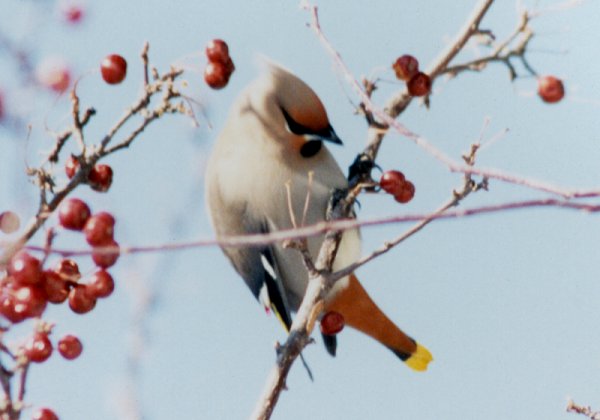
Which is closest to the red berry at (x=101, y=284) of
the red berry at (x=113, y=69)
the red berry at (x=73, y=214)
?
the red berry at (x=73, y=214)

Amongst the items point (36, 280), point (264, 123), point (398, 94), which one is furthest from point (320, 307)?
point (264, 123)

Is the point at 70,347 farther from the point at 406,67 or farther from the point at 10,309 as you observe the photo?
the point at 406,67

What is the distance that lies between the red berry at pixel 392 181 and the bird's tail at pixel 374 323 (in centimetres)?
78

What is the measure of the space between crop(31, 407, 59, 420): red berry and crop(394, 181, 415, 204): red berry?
1129 mm

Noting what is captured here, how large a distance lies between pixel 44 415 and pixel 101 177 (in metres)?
0.45

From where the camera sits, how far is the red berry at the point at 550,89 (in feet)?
6.55

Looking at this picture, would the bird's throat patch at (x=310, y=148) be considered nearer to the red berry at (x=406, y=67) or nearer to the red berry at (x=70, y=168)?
the red berry at (x=406, y=67)

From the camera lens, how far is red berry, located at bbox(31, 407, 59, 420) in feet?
5.69

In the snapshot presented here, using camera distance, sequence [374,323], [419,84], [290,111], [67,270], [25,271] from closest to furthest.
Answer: [25,271]
[67,270]
[419,84]
[290,111]
[374,323]

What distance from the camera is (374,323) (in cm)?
346

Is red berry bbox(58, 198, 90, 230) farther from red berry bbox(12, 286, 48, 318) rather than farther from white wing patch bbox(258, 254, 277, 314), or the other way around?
white wing patch bbox(258, 254, 277, 314)

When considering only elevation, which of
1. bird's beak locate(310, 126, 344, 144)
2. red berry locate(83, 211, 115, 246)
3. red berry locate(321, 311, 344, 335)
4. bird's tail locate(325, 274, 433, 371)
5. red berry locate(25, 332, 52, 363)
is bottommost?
bird's tail locate(325, 274, 433, 371)

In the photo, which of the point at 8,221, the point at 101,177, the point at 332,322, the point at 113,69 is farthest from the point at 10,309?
the point at 332,322

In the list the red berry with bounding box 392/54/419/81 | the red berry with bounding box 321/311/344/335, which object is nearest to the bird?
the red berry with bounding box 321/311/344/335
